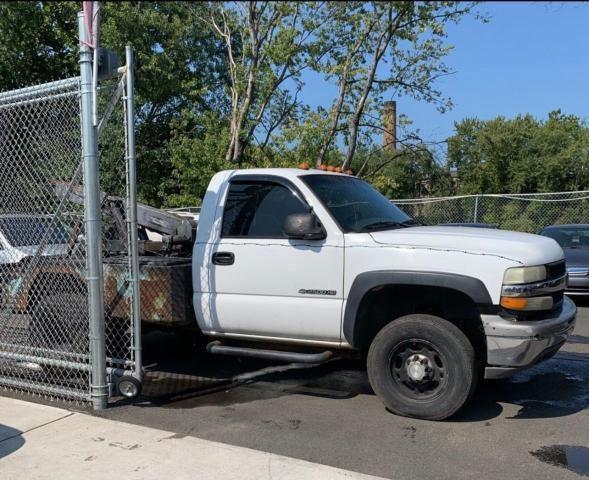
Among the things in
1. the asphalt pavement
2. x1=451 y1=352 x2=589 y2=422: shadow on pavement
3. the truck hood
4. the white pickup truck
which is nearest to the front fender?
the white pickup truck

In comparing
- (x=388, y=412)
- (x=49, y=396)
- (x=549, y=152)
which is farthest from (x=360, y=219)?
(x=549, y=152)

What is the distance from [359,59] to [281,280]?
10.8m

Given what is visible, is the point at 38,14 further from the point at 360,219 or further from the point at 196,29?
the point at 360,219

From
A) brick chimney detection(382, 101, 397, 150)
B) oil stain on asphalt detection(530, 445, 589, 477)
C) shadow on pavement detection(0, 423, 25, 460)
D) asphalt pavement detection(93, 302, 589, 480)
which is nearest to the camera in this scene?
oil stain on asphalt detection(530, 445, 589, 477)

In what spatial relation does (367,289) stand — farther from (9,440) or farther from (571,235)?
(571,235)

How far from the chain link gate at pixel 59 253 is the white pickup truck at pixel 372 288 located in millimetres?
841

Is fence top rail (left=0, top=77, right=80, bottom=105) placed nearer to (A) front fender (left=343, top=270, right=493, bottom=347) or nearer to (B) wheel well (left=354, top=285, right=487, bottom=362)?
(A) front fender (left=343, top=270, right=493, bottom=347)

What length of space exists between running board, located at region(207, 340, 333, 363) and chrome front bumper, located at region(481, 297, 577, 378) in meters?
1.36

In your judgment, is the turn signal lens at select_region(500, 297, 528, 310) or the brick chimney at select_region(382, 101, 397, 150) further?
the brick chimney at select_region(382, 101, 397, 150)

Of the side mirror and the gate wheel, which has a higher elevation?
the side mirror

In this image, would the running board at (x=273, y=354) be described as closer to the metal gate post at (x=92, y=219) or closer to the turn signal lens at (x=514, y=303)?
the metal gate post at (x=92, y=219)

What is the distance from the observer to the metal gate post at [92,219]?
197 inches

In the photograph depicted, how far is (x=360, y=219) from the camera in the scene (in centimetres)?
555

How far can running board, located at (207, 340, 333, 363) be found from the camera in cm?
527
